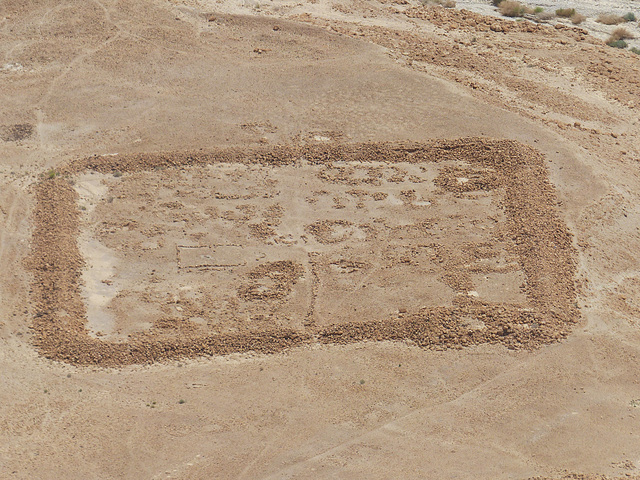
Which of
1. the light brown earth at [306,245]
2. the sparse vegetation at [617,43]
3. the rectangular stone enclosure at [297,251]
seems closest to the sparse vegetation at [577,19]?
the sparse vegetation at [617,43]

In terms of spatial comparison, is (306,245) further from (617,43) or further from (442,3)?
(442,3)

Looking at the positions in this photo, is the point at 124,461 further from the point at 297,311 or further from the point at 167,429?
the point at 297,311

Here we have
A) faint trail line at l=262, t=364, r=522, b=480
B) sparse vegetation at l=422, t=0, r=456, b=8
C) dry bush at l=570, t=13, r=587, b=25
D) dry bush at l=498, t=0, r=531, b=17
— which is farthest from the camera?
sparse vegetation at l=422, t=0, r=456, b=8

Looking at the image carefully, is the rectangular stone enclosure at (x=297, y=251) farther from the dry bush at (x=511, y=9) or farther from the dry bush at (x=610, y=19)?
the dry bush at (x=610, y=19)

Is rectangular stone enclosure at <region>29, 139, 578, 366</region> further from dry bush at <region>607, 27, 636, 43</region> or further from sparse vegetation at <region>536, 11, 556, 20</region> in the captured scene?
sparse vegetation at <region>536, 11, 556, 20</region>

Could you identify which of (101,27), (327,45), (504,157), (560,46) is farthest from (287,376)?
(560,46)

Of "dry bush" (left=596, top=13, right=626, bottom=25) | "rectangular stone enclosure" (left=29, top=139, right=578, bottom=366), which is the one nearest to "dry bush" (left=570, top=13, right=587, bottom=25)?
"dry bush" (left=596, top=13, right=626, bottom=25)
